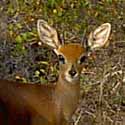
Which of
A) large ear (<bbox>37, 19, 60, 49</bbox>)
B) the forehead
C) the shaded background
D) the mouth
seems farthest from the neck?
the shaded background

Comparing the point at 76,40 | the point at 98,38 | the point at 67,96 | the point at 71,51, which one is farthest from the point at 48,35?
the point at 76,40

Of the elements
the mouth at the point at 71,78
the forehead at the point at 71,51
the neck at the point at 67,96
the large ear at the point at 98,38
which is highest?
the large ear at the point at 98,38

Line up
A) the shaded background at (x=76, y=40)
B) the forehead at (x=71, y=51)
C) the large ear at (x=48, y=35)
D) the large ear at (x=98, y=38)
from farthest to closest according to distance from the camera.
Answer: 1. the shaded background at (x=76, y=40)
2. the large ear at (x=98, y=38)
3. the large ear at (x=48, y=35)
4. the forehead at (x=71, y=51)

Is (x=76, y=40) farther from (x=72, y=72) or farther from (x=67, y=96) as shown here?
(x=72, y=72)

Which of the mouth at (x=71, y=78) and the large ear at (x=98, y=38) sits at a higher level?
the large ear at (x=98, y=38)

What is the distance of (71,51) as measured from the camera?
263 inches

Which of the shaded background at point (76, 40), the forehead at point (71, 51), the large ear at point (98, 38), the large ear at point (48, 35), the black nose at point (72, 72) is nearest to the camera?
the black nose at point (72, 72)

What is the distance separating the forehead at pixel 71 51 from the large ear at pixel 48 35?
96 mm

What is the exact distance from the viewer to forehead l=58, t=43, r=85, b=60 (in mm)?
6629

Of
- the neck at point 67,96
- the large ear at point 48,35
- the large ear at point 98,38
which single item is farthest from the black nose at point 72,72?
the large ear at point 98,38

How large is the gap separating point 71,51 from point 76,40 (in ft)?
6.45

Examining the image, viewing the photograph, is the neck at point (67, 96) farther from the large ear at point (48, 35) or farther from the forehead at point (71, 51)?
the large ear at point (48, 35)

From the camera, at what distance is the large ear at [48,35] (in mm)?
6828

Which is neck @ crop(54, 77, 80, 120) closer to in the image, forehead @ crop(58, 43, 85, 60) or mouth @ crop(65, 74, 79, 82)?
mouth @ crop(65, 74, 79, 82)
